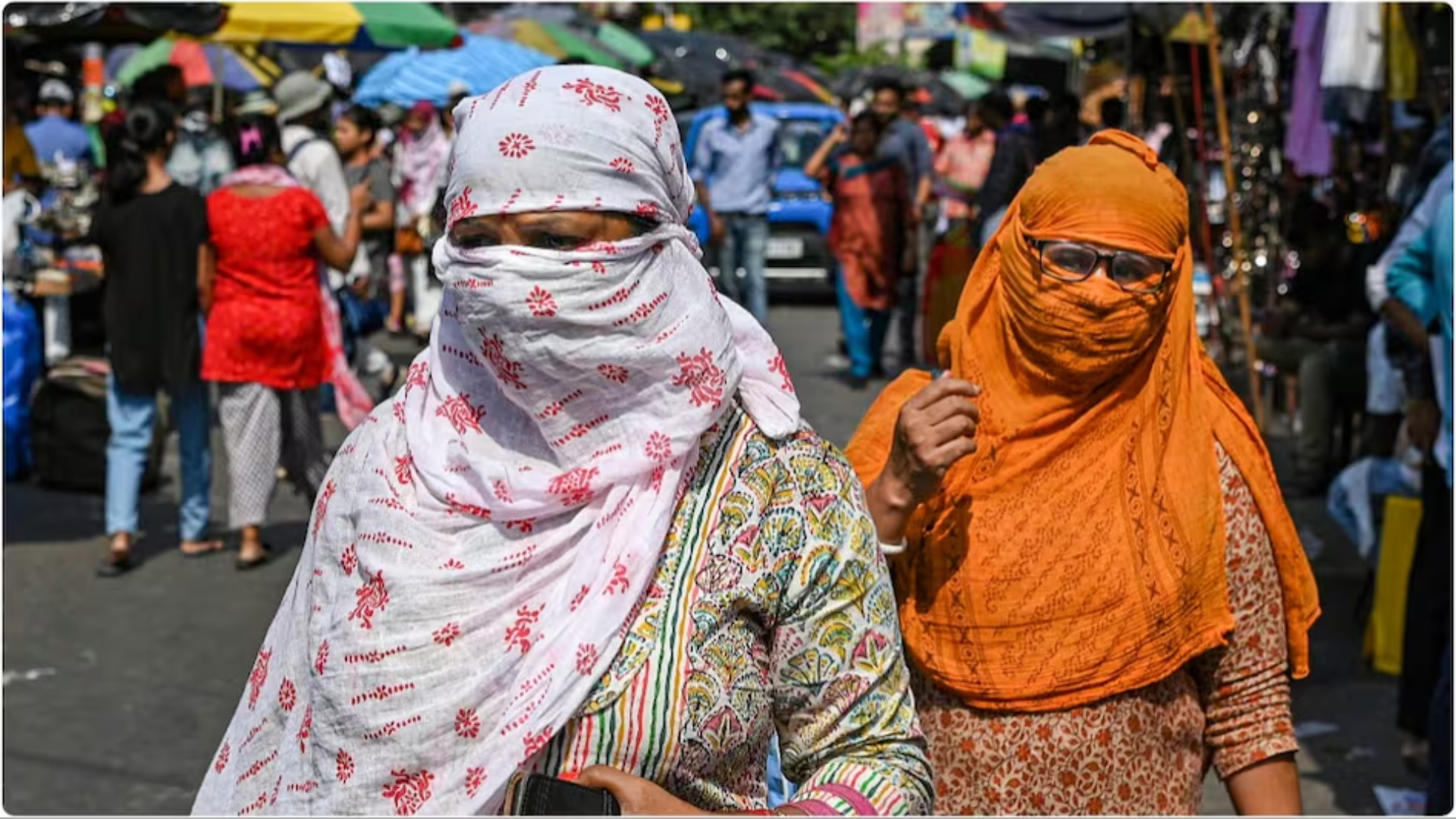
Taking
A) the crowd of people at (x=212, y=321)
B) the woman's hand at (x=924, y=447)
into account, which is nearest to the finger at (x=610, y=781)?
the woman's hand at (x=924, y=447)

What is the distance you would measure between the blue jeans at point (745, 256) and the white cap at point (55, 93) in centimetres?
589

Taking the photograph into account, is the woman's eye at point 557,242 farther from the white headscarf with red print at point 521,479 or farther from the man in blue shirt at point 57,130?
the man in blue shirt at point 57,130

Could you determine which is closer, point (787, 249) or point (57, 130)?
point (57, 130)

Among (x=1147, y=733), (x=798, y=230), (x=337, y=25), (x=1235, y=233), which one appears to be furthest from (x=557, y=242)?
(x=798, y=230)

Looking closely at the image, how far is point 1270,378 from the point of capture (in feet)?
38.3

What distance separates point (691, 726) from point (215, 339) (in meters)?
6.43

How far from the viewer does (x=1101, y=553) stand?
3059 millimetres

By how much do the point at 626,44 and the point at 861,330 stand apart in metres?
12.0

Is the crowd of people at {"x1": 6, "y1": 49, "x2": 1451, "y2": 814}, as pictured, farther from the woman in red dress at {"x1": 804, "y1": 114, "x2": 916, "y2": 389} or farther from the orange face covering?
the woman in red dress at {"x1": 804, "y1": 114, "x2": 916, "y2": 389}

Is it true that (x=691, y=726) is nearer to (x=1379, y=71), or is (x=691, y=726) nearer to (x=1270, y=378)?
(x=1379, y=71)

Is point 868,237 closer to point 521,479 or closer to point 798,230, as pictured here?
point 798,230

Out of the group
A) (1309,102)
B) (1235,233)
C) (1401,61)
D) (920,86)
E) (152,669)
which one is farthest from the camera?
(920,86)

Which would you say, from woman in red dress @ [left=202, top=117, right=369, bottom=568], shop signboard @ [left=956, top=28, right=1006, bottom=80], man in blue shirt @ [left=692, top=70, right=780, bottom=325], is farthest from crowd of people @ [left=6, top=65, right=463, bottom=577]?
shop signboard @ [left=956, top=28, right=1006, bottom=80]

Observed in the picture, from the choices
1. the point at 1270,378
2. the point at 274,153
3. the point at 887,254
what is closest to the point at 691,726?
the point at 274,153
